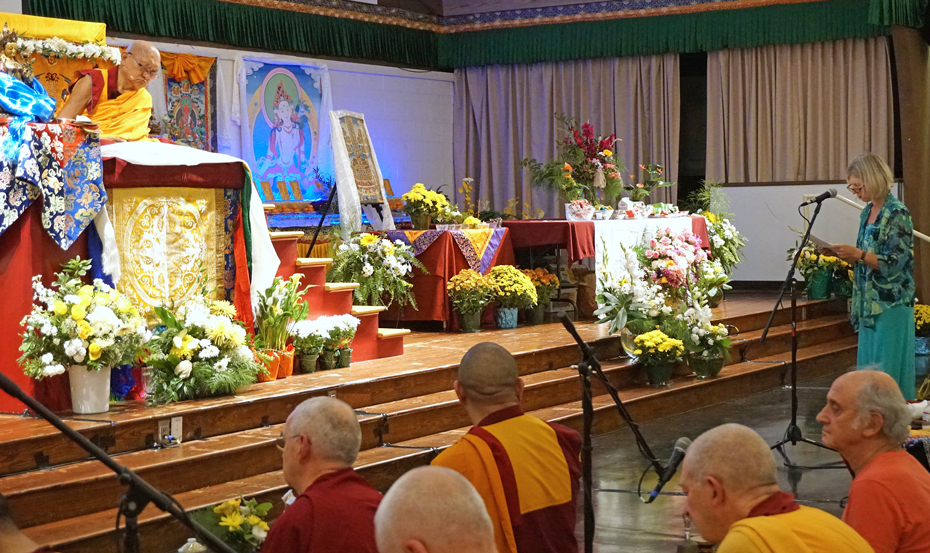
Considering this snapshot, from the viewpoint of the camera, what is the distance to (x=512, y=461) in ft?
9.72

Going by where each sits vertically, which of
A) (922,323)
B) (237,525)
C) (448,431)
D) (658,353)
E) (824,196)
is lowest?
(448,431)

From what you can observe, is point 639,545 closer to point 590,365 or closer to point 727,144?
point 590,365

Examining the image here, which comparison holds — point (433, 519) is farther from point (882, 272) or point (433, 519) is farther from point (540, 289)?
point (540, 289)

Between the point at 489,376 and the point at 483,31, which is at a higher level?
the point at 483,31

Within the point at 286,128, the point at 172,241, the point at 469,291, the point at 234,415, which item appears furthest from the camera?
the point at 286,128

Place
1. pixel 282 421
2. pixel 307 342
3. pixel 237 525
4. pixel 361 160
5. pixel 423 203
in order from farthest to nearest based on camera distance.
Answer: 1. pixel 361 160
2. pixel 423 203
3. pixel 307 342
4. pixel 282 421
5. pixel 237 525

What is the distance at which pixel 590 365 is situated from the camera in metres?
3.38

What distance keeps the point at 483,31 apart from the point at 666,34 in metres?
2.23

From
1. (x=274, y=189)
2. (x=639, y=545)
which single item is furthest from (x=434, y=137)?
(x=639, y=545)

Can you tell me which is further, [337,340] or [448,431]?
[337,340]

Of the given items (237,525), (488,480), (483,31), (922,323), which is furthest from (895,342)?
(483,31)

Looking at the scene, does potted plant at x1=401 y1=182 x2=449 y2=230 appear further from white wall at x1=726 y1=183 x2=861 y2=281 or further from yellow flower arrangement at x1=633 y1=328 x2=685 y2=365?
white wall at x1=726 y1=183 x2=861 y2=281

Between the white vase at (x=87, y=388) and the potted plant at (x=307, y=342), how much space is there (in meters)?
1.54

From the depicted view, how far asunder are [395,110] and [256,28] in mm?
2106
